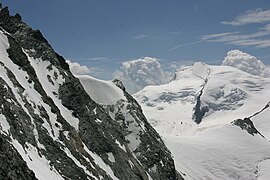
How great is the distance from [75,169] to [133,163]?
23.0 metres

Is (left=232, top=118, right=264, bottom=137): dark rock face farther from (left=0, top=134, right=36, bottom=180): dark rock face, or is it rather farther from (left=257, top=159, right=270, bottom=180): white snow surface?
(left=0, top=134, right=36, bottom=180): dark rock face

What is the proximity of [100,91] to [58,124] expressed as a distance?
114ft

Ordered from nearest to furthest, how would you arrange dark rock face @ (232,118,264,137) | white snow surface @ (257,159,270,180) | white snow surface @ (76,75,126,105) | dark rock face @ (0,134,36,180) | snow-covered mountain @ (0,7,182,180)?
dark rock face @ (0,134,36,180) → snow-covered mountain @ (0,7,182,180) → white snow surface @ (76,75,126,105) → white snow surface @ (257,159,270,180) → dark rock face @ (232,118,264,137)

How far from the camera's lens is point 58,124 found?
54094 millimetres

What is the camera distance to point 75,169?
4675 centimetres

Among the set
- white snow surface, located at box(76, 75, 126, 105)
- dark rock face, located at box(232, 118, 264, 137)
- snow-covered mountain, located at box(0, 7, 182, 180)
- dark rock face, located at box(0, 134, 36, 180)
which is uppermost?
dark rock face, located at box(232, 118, 264, 137)

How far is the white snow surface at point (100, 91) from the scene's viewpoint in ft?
285

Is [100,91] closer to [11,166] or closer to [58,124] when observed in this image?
[58,124]

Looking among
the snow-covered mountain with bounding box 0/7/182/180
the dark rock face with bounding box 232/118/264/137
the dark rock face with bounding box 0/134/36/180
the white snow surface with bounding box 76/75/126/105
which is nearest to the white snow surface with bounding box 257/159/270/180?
the dark rock face with bounding box 232/118/264/137

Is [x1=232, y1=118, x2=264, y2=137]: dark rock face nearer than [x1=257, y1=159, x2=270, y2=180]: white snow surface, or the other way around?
[x1=257, y1=159, x2=270, y2=180]: white snow surface

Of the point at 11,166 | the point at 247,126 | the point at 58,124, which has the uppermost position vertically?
the point at 247,126

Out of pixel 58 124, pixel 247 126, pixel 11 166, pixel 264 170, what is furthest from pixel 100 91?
pixel 247 126

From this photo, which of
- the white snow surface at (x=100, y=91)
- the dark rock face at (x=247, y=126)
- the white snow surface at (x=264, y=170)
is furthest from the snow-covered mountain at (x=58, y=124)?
the dark rock face at (x=247, y=126)

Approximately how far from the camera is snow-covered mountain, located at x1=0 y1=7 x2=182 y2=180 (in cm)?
4019
